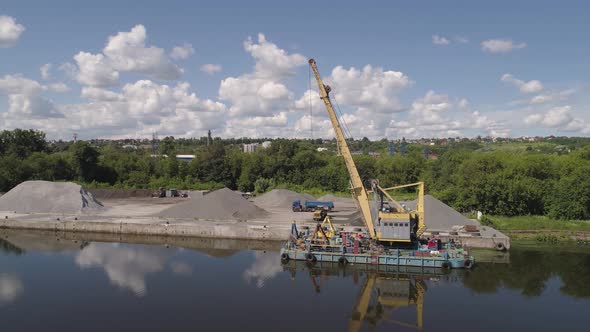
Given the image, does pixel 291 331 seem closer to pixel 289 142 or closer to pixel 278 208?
pixel 278 208

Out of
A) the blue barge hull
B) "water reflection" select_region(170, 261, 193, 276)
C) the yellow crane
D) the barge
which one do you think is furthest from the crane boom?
"water reflection" select_region(170, 261, 193, 276)

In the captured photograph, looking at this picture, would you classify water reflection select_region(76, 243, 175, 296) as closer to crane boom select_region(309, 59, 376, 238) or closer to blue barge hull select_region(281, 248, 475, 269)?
blue barge hull select_region(281, 248, 475, 269)

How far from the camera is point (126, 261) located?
32156 mm

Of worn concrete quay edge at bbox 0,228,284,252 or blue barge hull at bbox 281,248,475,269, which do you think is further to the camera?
worn concrete quay edge at bbox 0,228,284,252

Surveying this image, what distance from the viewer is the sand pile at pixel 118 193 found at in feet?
212

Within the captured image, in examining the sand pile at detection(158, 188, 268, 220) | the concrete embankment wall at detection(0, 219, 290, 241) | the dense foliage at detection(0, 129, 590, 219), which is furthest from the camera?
the dense foliage at detection(0, 129, 590, 219)

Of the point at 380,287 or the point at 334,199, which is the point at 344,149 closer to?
the point at 380,287

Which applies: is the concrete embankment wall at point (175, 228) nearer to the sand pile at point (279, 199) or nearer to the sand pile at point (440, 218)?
the sand pile at point (440, 218)

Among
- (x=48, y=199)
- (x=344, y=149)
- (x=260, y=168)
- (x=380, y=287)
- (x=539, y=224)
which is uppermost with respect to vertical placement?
(x=344, y=149)

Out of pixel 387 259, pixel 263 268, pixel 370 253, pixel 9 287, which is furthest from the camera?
pixel 370 253

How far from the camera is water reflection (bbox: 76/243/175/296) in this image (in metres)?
27.3

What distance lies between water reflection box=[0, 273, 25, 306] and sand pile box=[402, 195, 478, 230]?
3191cm

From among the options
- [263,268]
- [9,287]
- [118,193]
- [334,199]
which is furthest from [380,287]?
[118,193]

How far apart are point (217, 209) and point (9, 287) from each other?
2209 cm
